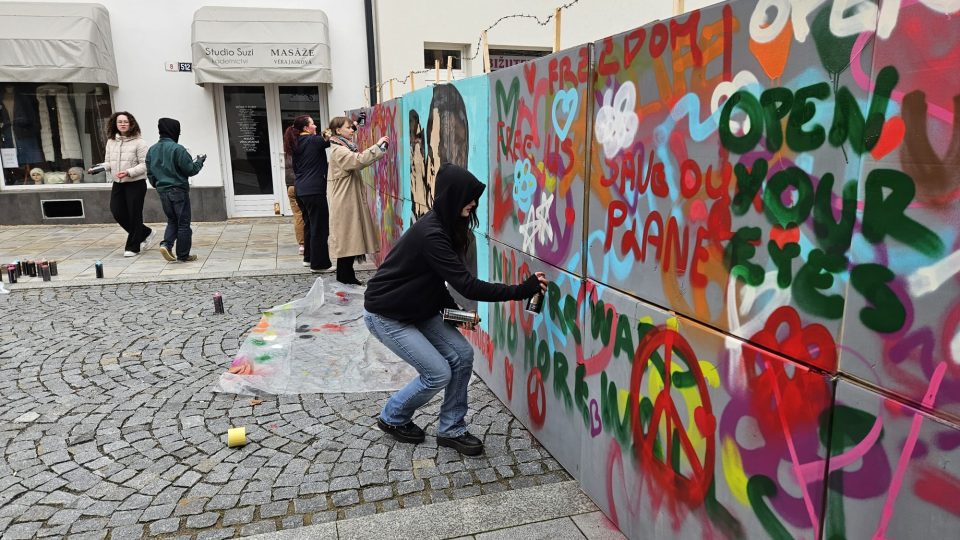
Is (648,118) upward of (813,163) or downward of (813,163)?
upward

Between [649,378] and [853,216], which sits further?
[649,378]

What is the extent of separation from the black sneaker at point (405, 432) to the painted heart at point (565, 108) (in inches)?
72.5

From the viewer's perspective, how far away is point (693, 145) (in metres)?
2.26

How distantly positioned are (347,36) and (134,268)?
22.0 ft

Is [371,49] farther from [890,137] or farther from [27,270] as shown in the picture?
[890,137]

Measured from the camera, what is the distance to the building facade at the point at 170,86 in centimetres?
1170

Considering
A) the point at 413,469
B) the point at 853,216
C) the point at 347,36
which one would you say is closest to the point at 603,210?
the point at 853,216

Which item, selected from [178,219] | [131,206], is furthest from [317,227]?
[131,206]

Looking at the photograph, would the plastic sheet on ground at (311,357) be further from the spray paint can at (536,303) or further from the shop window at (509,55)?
the shop window at (509,55)

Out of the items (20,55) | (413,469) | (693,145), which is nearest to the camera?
(693,145)

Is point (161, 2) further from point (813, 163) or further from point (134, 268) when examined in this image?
point (813, 163)

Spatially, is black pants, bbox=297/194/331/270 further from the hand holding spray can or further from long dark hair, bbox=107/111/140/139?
the hand holding spray can

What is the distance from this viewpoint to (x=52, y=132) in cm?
1292

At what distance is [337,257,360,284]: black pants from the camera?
7.50 meters
